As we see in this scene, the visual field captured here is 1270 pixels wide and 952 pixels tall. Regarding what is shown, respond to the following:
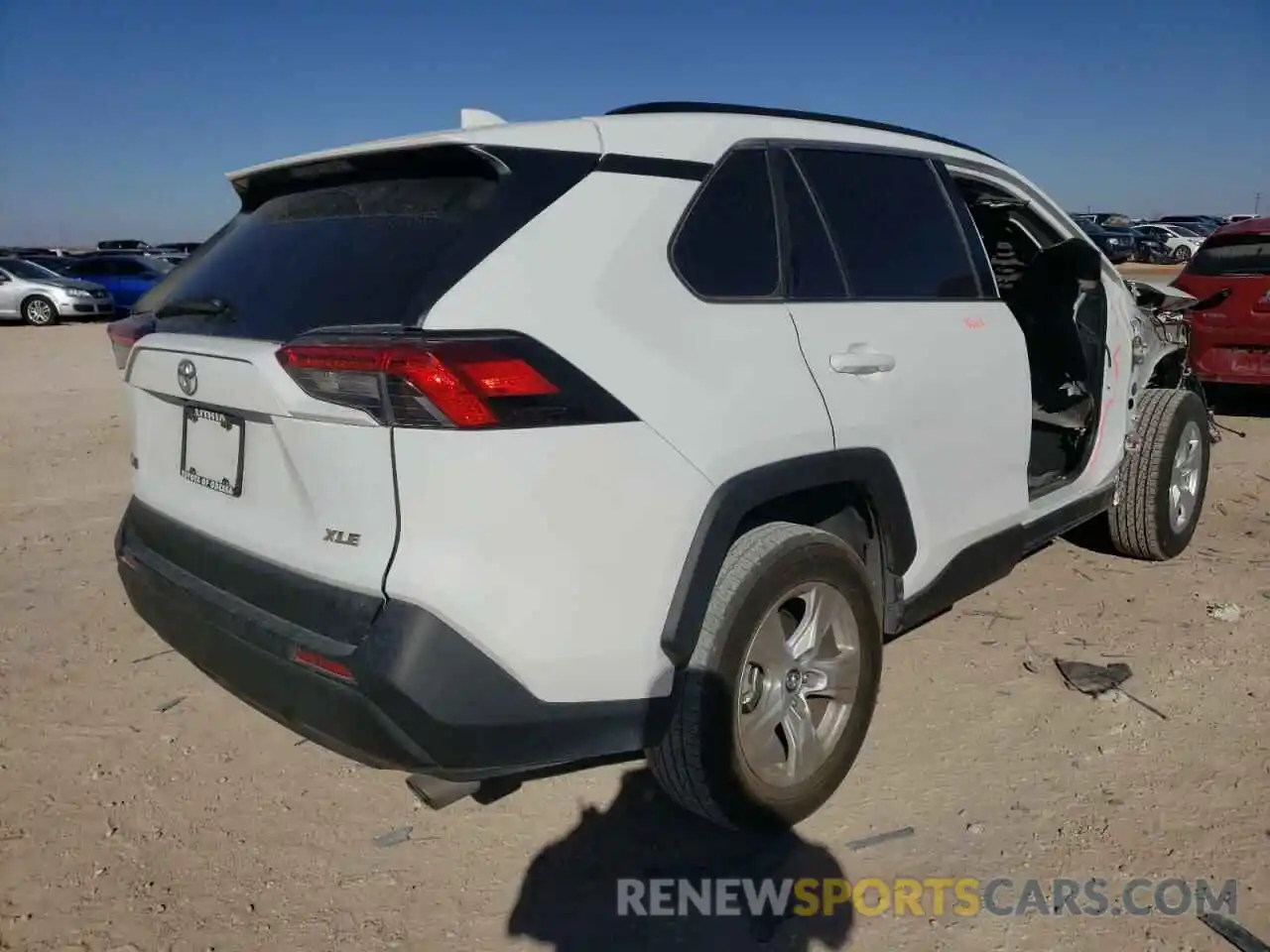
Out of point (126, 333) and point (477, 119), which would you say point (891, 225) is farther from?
point (126, 333)

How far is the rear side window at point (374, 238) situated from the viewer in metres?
2.07

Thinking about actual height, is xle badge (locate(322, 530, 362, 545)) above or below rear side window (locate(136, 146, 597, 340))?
below

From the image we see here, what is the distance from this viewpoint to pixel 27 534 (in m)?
5.35

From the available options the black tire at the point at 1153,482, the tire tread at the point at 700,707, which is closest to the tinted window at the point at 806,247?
the tire tread at the point at 700,707

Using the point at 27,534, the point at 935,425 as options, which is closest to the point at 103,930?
the point at 935,425

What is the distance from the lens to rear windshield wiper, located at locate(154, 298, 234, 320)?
2422mm

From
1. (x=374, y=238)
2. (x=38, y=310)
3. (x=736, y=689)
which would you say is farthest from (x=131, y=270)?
(x=736, y=689)

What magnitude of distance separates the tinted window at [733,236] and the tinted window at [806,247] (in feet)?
0.25

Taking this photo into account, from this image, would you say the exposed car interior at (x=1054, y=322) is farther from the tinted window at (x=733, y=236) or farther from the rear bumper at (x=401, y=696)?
the rear bumper at (x=401, y=696)

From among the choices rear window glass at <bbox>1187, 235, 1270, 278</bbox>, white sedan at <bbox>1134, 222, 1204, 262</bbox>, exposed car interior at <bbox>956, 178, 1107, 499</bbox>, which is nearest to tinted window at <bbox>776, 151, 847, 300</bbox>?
exposed car interior at <bbox>956, 178, 1107, 499</bbox>

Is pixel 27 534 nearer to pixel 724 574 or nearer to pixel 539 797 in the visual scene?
pixel 539 797

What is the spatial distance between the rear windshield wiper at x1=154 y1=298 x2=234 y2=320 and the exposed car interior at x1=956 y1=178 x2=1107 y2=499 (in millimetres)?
2930

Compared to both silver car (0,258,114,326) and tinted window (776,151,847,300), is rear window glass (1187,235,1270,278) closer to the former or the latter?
tinted window (776,151,847,300)

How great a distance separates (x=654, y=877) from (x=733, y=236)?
5.66 ft
